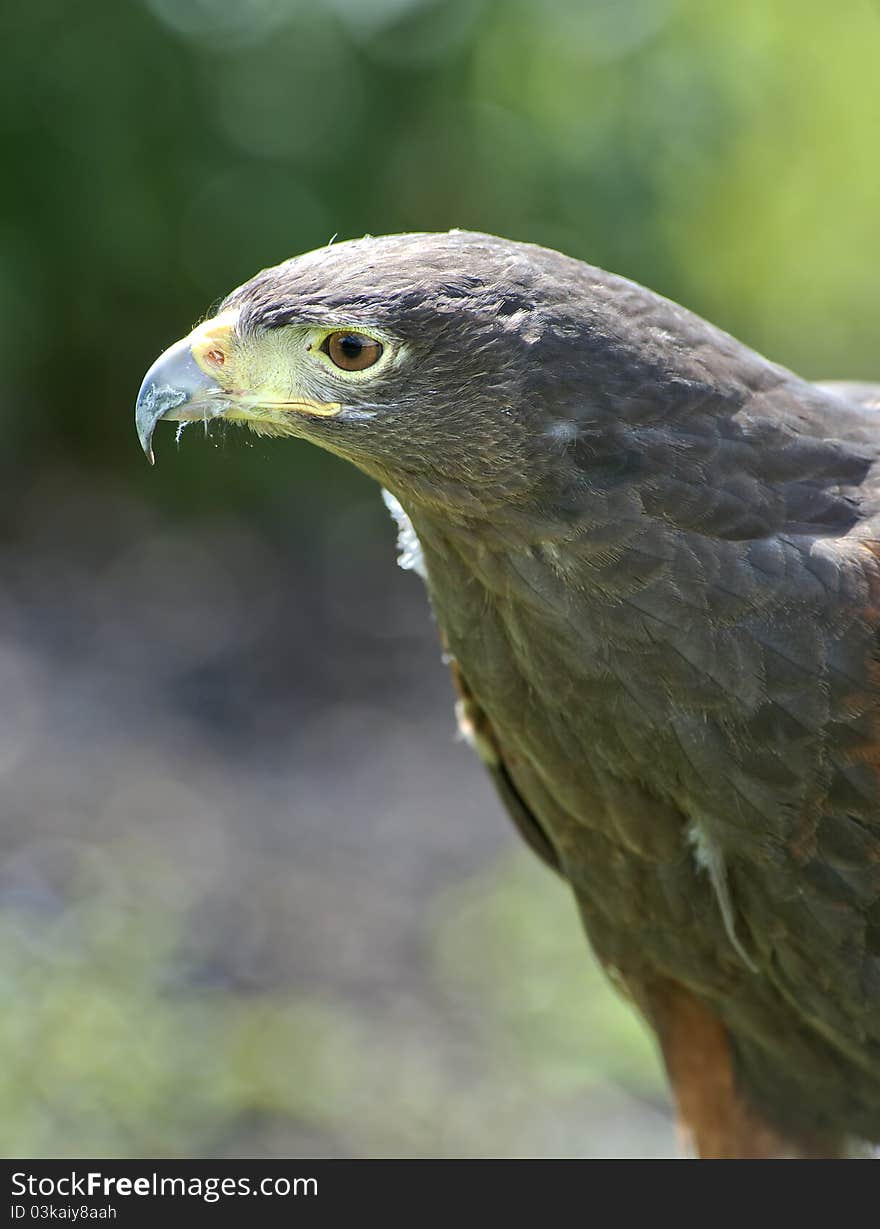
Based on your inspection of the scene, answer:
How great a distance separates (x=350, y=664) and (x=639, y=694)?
3566 mm

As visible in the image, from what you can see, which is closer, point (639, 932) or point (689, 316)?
point (689, 316)

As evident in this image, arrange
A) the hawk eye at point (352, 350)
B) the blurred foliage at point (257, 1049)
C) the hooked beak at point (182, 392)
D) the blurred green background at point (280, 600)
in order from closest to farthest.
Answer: the hawk eye at point (352, 350)
the hooked beak at point (182, 392)
the blurred foliage at point (257, 1049)
the blurred green background at point (280, 600)

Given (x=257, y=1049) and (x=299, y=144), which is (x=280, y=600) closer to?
(x=299, y=144)

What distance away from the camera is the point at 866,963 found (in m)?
2.53

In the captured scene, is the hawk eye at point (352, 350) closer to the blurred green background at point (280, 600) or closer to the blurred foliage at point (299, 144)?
the blurred green background at point (280, 600)

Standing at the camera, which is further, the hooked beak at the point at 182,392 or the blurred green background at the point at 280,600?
the blurred green background at the point at 280,600

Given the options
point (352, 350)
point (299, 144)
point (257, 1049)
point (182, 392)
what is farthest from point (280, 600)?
point (352, 350)

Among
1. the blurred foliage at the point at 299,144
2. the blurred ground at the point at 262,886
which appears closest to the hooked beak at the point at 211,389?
the blurred ground at the point at 262,886

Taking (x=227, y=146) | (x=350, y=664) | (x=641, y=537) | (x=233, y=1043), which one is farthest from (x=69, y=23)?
(x=641, y=537)

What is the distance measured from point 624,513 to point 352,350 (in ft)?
1.49

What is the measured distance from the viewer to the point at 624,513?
89.6 inches

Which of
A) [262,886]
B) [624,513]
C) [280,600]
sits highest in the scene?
[280,600]

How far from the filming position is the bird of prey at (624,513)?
7.41 ft
